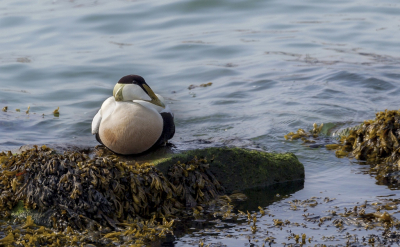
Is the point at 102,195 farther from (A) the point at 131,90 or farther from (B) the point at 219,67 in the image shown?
(B) the point at 219,67

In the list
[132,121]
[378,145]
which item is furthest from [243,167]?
[378,145]

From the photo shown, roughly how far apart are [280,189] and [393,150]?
1.50 m

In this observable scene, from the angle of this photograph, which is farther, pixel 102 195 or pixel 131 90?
pixel 131 90

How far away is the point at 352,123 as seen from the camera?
7.38 metres

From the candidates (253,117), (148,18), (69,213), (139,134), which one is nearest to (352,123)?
(253,117)

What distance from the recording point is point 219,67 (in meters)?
11.2

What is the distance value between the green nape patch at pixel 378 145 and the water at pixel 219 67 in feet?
0.71

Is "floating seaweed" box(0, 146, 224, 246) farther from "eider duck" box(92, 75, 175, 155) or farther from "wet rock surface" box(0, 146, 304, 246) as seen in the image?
"eider duck" box(92, 75, 175, 155)

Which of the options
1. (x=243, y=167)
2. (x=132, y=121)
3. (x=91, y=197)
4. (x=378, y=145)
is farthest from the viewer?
(x=378, y=145)

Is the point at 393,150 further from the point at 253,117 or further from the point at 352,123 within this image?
the point at 253,117

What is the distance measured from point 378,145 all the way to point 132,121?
2.68 metres

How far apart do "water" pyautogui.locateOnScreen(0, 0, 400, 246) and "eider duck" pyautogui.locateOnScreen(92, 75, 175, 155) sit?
1.36 metres

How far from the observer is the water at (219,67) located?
295 inches

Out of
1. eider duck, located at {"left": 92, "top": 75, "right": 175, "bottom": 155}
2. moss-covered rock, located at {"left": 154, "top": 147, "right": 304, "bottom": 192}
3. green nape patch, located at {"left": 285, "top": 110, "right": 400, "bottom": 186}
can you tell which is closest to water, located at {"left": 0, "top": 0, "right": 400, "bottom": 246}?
green nape patch, located at {"left": 285, "top": 110, "right": 400, "bottom": 186}
